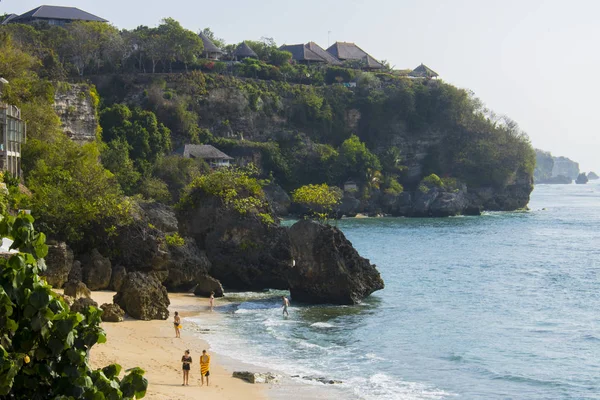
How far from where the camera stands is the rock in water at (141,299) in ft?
122

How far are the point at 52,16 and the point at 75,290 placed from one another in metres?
85.3

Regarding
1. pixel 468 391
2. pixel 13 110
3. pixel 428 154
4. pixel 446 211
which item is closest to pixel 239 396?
pixel 468 391

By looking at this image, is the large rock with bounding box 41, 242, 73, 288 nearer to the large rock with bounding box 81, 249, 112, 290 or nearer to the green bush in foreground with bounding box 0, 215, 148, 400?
the large rock with bounding box 81, 249, 112, 290

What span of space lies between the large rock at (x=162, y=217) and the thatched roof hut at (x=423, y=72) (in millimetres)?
100997

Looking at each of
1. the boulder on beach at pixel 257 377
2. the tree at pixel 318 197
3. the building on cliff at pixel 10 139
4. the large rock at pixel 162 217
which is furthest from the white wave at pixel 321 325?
the tree at pixel 318 197

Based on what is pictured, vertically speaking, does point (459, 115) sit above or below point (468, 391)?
above

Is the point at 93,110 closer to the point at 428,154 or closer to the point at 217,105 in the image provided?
the point at 217,105

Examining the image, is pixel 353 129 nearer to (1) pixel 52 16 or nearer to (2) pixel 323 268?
(1) pixel 52 16

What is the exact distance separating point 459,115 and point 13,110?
90.3 metres

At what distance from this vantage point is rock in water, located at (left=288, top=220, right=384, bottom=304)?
44.0 meters

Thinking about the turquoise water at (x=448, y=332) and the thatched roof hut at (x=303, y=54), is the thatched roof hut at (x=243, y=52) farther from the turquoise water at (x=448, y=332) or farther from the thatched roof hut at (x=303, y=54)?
the turquoise water at (x=448, y=332)

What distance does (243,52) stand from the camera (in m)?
133

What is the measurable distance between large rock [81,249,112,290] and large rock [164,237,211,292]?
377cm

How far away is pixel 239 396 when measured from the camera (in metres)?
26.6
